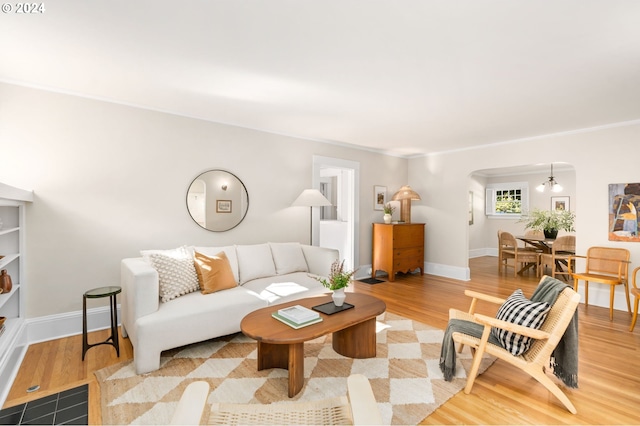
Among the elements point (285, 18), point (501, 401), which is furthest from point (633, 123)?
point (285, 18)

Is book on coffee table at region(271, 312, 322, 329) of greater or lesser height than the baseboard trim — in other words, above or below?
above

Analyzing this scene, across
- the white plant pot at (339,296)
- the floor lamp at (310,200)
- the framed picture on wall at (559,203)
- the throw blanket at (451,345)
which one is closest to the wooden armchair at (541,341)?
the throw blanket at (451,345)

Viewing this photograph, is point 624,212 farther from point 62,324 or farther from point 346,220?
point 62,324

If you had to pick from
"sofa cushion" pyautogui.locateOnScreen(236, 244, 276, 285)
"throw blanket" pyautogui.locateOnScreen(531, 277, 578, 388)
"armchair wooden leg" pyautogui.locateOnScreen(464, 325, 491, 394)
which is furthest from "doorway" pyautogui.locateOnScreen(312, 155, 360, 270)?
"throw blanket" pyautogui.locateOnScreen(531, 277, 578, 388)

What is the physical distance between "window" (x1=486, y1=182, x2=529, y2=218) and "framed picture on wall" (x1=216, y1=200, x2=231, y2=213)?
25.0 feet

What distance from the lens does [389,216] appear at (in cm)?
573

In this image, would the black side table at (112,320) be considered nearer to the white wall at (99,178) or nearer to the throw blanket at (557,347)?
the white wall at (99,178)

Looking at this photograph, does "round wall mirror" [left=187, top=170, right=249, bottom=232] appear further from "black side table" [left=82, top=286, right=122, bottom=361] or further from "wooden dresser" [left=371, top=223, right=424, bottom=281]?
"wooden dresser" [left=371, top=223, right=424, bottom=281]

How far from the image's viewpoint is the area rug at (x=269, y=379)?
2012 mm

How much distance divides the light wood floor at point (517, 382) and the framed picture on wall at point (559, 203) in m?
4.58

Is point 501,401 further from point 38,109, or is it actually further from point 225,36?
point 38,109

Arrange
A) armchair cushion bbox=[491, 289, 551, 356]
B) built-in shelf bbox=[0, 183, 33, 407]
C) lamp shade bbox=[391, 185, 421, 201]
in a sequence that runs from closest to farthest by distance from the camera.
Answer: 1. armchair cushion bbox=[491, 289, 551, 356]
2. built-in shelf bbox=[0, 183, 33, 407]
3. lamp shade bbox=[391, 185, 421, 201]

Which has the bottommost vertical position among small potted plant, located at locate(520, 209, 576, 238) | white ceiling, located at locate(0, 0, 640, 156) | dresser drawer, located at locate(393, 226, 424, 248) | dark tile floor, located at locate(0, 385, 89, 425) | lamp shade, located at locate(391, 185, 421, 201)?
dark tile floor, located at locate(0, 385, 89, 425)

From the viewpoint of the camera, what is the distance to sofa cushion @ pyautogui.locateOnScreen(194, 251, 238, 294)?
3.10 metres
